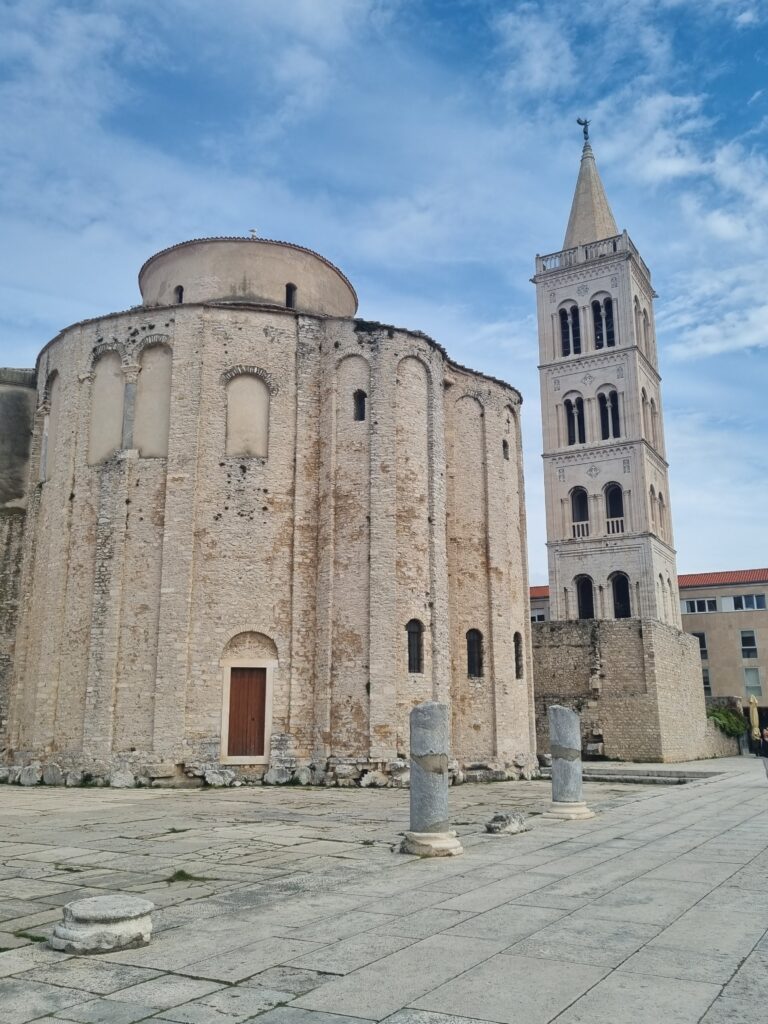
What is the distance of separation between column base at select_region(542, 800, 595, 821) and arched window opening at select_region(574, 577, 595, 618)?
3404 centimetres

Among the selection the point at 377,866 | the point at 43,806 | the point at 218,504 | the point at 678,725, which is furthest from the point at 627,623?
the point at 377,866

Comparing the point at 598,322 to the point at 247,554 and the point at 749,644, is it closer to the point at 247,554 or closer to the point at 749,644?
the point at 749,644

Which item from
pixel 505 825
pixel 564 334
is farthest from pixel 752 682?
pixel 505 825

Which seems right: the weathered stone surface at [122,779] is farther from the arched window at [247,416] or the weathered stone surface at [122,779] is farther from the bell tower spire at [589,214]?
the bell tower spire at [589,214]

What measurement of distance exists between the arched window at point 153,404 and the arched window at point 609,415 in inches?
1289

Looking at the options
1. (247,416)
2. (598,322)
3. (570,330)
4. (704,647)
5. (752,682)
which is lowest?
(752,682)

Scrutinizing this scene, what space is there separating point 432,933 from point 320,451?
16834 mm

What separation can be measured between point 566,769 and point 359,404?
→ 38.0 feet

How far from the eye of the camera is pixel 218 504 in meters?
20.8

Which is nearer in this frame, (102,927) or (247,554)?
(102,927)

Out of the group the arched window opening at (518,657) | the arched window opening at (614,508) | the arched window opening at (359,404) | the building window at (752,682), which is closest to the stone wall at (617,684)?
the arched window opening at (518,657)

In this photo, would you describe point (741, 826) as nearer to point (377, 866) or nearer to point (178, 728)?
point (377, 866)

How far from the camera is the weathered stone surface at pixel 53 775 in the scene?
1961 centimetres

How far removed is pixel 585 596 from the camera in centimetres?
4747
